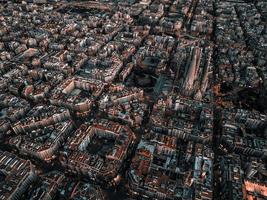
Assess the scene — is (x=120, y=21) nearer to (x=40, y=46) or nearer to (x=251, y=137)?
(x=40, y=46)

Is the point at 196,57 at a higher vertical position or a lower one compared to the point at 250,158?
higher

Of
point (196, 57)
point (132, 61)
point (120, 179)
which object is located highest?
point (196, 57)

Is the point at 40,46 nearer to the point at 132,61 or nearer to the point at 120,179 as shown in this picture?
the point at 132,61

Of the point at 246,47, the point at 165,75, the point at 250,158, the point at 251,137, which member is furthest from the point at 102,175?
the point at 246,47

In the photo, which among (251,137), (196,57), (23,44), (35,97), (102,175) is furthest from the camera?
(23,44)

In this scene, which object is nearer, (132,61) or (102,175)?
(102,175)

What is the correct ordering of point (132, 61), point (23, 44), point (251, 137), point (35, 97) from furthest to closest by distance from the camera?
point (23, 44), point (132, 61), point (35, 97), point (251, 137)

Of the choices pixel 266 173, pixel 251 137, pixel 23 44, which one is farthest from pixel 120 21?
pixel 266 173
